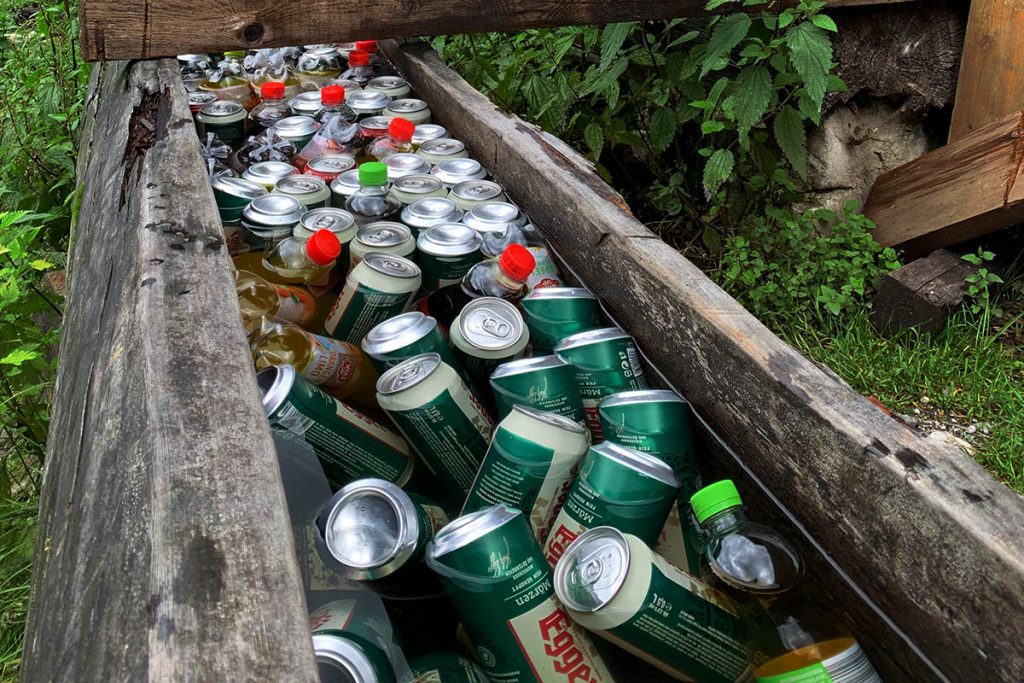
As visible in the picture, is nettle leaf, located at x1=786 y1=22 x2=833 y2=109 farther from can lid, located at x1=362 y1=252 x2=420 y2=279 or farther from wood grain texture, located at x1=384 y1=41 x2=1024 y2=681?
can lid, located at x1=362 y1=252 x2=420 y2=279

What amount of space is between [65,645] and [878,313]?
241 cm

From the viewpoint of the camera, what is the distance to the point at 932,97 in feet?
9.22

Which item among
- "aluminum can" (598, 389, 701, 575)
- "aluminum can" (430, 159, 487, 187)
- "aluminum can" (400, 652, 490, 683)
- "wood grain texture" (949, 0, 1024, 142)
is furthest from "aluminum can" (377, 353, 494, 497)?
"wood grain texture" (949, 0, 1024, 142)

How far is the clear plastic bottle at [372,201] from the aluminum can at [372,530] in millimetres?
1003

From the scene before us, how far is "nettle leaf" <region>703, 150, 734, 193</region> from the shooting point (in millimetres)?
2422

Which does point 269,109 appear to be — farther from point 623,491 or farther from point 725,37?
point 623,491

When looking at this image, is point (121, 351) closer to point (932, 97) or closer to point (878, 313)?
point (878, 313)

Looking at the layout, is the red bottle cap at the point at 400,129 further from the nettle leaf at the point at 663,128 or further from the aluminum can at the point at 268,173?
the nettle leaf at the point at 663,128

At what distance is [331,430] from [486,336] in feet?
1.04

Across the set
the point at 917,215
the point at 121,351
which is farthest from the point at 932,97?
the point at 121,351

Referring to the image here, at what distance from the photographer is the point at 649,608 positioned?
3.10ft

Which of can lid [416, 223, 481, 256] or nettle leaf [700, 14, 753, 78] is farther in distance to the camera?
nettle leaf [700, 14, 753, 78]

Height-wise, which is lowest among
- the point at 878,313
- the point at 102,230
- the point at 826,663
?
the point at 878,313

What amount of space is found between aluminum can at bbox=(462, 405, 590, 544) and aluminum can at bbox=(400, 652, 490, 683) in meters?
0.21
